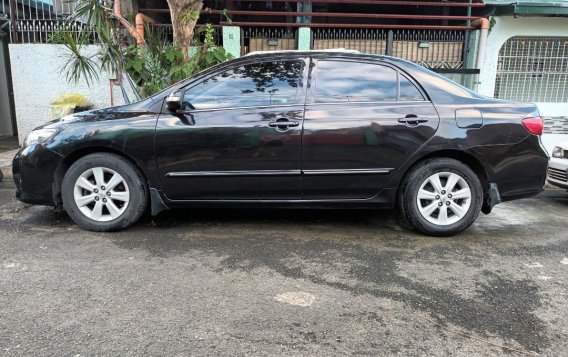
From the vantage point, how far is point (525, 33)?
943 centimetres

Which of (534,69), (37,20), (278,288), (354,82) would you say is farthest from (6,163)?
→ (534,69)

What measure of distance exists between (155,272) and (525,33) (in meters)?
8.88

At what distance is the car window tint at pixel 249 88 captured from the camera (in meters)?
4.39

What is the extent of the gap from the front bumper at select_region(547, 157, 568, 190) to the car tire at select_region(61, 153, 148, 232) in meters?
5.06

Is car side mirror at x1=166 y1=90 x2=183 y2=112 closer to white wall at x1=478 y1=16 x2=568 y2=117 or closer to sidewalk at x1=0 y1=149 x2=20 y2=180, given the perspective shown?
sidewalk at x1=0 y1=149 x2=20 y2=180

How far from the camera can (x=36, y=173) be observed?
4426 millimetres

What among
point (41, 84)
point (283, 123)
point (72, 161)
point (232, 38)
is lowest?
point (72, 161)

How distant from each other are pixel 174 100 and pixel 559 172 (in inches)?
195

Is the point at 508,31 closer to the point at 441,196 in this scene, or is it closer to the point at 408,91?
the point at 408,91

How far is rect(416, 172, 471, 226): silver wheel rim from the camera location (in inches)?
173

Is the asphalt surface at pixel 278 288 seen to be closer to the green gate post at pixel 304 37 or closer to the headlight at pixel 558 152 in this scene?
the headlight at pixel 558 152

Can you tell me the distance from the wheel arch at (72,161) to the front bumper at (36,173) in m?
0.03

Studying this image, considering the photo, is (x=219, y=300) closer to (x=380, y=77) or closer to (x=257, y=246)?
(x=257, y=246)

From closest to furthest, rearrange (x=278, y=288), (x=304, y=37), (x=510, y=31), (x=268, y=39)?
(x=278, y=288) → (x=304, y=37) → (x=268, y=39) → (x=510, y=31)
